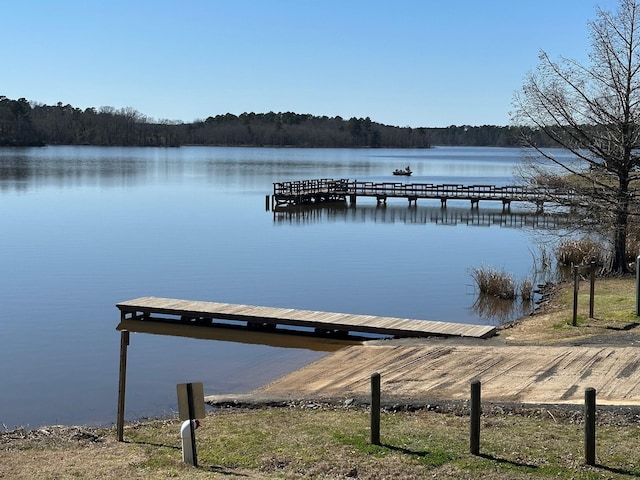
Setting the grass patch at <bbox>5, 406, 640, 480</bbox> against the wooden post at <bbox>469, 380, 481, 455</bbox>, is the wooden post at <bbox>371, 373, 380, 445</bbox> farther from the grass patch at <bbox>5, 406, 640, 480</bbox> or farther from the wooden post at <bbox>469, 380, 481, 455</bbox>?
the wooden post at <bbox>469, 380, 481, 455</bbox>

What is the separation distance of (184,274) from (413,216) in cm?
2815

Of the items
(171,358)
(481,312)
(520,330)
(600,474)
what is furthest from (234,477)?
(481,312)

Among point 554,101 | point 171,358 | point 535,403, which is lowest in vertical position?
point 171,358

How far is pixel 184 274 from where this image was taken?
98.3ft

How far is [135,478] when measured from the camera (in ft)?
27.3

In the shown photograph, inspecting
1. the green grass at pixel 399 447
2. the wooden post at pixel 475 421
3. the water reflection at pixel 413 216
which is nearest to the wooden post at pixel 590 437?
the green grass at pixel 399 447

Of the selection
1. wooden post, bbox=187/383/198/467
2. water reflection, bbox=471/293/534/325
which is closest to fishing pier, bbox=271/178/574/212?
water reflection, bbox=471/293/534/325

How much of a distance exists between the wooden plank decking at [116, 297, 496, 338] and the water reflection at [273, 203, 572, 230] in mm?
27810

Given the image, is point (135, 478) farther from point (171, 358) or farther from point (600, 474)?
point (171, 358)

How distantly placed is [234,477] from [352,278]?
21582 mm

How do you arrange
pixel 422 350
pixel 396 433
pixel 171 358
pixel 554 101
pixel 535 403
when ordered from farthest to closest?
pixel 554 101 < pixel 171 358 < pixel 422 350 < pixel 535 403 < pixel 396 433

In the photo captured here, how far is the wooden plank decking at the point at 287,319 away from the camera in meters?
18.9

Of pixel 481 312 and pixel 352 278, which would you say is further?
pixel 352 278

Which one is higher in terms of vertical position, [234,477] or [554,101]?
[554,101]
